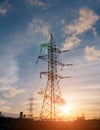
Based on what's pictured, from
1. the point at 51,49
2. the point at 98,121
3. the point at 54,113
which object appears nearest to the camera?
the point at 98,121

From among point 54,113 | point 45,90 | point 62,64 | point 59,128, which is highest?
point 62,64

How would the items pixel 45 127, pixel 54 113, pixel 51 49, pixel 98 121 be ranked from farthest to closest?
Answer: pixel 51 49
pixel 54 113
pixel 45 127
pixel 98 121

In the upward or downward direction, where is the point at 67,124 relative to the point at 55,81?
downward

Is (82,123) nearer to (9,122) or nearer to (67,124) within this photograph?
(67,124)

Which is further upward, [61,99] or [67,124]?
[61,99]

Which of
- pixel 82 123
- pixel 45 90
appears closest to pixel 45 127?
pixel 82 123

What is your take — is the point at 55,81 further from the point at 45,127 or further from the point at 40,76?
the point at 45,127

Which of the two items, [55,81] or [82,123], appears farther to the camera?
[55,81]

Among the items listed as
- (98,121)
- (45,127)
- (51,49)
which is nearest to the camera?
(98,121)

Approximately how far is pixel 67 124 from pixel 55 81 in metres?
13.6

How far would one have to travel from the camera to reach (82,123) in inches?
1481

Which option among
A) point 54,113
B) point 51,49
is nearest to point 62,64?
point 51,49

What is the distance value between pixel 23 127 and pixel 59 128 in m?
5.74

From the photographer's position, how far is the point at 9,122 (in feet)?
140
